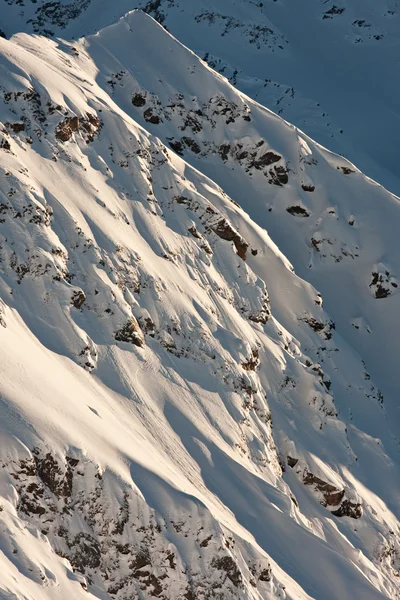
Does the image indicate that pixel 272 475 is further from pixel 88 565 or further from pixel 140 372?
pixel 88 565

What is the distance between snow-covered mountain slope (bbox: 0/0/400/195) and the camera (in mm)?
74562

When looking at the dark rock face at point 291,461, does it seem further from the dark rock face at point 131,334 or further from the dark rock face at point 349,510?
the dark rock face at point 131,334

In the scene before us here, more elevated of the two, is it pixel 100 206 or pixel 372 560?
pixel 100 206

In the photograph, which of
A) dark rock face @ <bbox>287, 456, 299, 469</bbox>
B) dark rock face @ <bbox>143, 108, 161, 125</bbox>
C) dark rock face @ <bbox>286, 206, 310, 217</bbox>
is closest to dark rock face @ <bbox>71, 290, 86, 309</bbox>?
dark rock face @ <bbox>287, 456, 299, 469</bbox>

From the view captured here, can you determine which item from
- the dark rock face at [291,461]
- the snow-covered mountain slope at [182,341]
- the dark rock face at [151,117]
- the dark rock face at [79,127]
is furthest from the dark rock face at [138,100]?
the dark rock face at [291,461]

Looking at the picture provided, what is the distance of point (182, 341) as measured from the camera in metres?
36.0

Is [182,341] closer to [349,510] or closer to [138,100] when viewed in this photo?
[349,510]

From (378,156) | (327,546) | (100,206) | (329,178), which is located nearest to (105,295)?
(100,206)

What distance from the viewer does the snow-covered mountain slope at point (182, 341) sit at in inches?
1011

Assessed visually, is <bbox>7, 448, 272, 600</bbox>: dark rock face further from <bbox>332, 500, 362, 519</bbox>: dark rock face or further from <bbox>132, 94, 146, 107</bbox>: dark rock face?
<bbox>132, 94, 146, 107</bbox>: dark rock face

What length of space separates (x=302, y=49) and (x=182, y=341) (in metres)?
62.3

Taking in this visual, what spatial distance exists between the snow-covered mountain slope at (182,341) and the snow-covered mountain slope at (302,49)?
72.2 ft

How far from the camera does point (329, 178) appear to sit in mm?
51875

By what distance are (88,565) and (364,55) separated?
76542 millimetres
